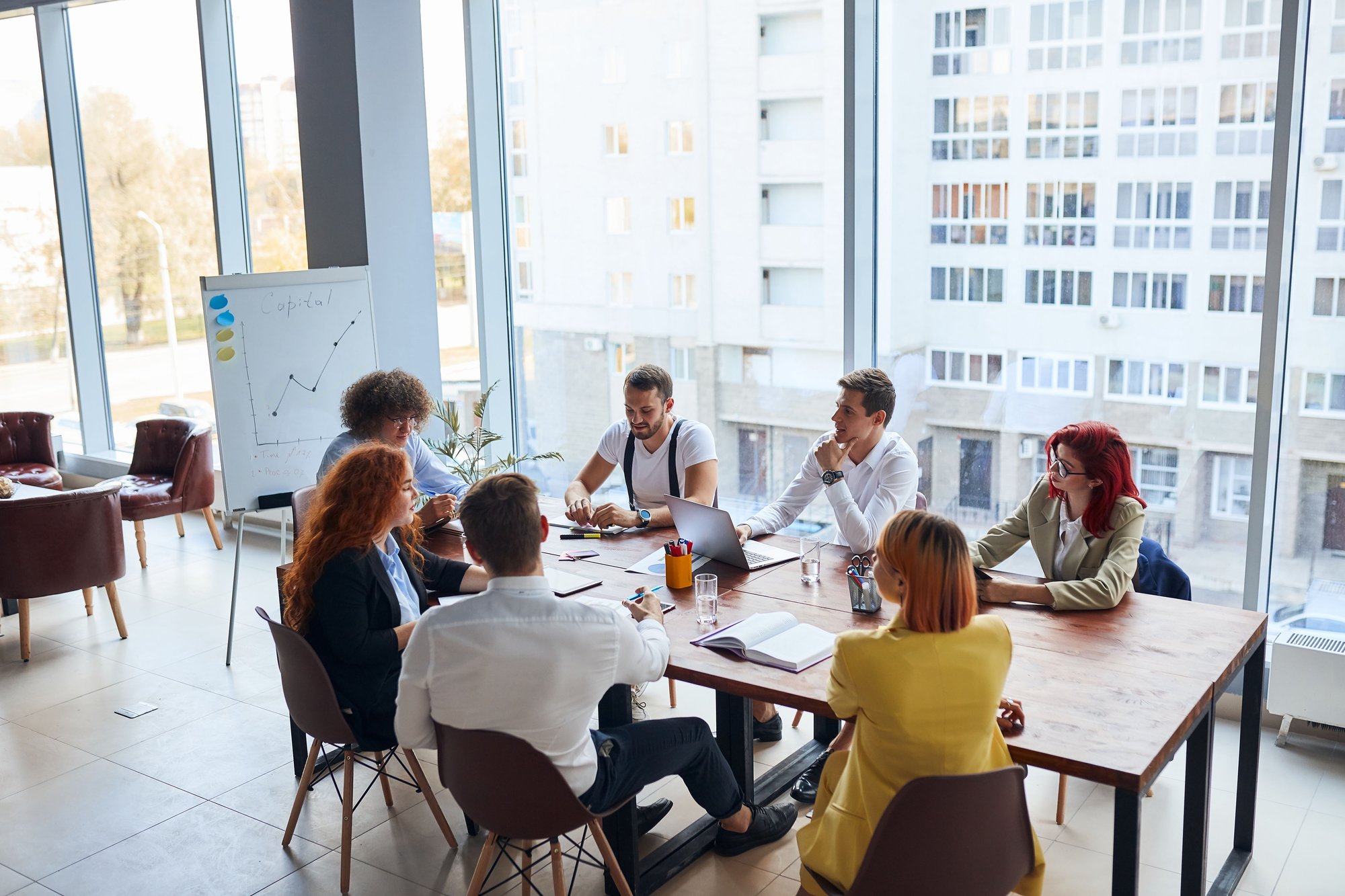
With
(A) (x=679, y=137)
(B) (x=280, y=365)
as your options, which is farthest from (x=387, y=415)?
(A) (x=679, y=137)

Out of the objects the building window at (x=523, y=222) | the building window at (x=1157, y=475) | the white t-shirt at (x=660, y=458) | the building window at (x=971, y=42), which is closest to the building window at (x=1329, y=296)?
the building window at (x=1157, y=475)

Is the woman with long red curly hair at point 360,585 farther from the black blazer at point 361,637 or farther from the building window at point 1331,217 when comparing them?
the building window at point 1331,217

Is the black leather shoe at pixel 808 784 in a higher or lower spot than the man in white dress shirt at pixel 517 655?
lower

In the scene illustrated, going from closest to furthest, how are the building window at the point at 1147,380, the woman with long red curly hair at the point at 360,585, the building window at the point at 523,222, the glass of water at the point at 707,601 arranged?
the woman with long red curly hair at the point at 360,585
the glass of water at the point at 707,601
the building window at the point at 1147,380
the building window at the point at 523,222

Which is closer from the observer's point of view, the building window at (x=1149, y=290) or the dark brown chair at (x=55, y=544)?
the building window at (x=1149, y=290)

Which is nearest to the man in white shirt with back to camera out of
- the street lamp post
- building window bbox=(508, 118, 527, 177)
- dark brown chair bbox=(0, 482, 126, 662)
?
building window bbox=(508, 118, 527, 177)

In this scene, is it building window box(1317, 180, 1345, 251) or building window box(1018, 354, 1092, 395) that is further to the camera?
building window box(1018, 354, 1092, 395)

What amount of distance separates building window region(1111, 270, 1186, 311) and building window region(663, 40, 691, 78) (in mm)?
2226

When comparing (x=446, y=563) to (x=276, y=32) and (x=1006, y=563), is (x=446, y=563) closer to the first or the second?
(x=1006, y=563)

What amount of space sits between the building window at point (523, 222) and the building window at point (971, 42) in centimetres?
243

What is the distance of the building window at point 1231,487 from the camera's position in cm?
428

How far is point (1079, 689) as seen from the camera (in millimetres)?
2650

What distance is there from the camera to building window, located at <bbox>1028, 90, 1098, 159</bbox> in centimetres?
434

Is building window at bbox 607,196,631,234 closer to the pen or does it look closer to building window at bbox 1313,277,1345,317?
the pen
